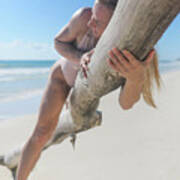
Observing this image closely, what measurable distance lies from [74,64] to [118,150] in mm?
2286

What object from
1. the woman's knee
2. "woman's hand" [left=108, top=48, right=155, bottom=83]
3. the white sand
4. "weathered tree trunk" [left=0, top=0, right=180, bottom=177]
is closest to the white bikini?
the woman's knee

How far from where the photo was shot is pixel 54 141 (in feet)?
6.38

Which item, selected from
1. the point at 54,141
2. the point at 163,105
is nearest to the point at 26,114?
the point at 163,105

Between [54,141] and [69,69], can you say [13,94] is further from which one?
[69,69]

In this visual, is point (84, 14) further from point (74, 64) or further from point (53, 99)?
point (53, 99)

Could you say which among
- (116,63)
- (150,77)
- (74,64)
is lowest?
(74,64)

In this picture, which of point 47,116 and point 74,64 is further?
point 47,116

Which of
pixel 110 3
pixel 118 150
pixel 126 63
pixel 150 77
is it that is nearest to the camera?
pixel 126 63

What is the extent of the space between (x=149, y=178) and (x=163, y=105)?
333 centimetres

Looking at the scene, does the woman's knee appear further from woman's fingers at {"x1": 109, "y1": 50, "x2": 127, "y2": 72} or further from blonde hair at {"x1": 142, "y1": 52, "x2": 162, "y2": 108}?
woman's fingers at {"x1": 109, "y1": 50, "x2": 127, "y2": 72}

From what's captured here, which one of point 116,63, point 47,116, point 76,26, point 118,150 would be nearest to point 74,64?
point 76,26

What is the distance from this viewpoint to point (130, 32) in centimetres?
66

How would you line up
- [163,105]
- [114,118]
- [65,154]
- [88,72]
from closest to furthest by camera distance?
1. [88,72]
2. [65,154]
3. [114,118]
4. [163,105]

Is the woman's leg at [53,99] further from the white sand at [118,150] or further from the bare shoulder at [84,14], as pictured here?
the white sand at [118,150]
